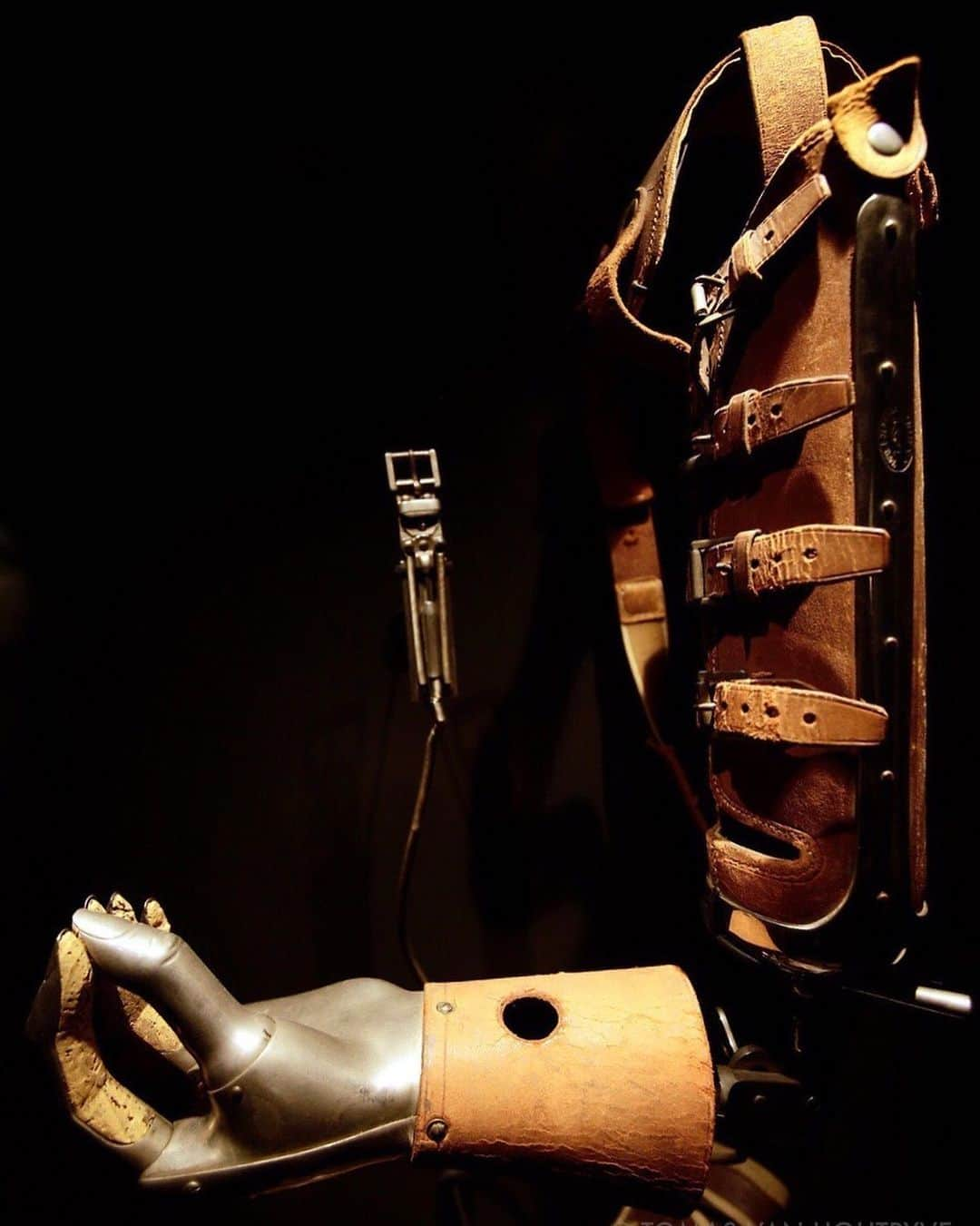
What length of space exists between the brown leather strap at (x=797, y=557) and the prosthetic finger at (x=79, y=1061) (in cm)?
96

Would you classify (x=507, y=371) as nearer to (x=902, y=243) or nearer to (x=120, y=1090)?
(x=902, y=243)

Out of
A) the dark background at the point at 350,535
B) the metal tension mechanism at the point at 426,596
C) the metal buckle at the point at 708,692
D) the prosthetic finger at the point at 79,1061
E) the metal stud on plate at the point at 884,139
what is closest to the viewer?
the metal stud on plate at the point at 884,139

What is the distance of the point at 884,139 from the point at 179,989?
127cm

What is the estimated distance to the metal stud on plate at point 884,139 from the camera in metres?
0.77

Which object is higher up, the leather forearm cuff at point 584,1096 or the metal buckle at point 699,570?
the metal buckle at point 699,570

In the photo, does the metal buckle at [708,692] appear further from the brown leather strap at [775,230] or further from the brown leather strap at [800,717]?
the brown leather strap at [775,230]

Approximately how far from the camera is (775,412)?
2.90 ft

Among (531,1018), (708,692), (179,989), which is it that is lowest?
(531,1018)

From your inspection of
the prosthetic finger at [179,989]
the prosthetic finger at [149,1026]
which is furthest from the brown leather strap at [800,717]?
the prosthetic finger at [149,1026]

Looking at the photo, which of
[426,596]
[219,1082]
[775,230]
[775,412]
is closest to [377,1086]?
[219,1082]

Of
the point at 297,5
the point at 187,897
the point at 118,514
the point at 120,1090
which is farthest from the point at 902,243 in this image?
the point at 187,897

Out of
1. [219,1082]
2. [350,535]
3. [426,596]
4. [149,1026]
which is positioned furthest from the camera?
[350,535]

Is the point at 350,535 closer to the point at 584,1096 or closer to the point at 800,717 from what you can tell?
the point at 800,717

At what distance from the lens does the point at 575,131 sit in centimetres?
128
